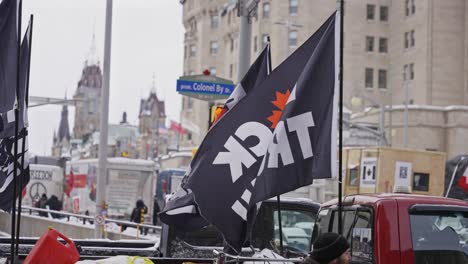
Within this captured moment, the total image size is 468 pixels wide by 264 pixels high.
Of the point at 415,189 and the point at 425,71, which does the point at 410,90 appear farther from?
the point at 415,189

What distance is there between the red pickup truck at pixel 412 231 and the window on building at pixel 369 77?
75036 millimetres

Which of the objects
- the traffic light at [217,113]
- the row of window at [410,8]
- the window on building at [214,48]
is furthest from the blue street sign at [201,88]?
the window on building at [214,48]

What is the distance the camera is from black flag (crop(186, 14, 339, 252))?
5.89 m

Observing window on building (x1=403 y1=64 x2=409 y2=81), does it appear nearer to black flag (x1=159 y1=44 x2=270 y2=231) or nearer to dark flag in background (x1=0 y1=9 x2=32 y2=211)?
dark flag in background (x1=0 y1=9 x2=32 y2=211)

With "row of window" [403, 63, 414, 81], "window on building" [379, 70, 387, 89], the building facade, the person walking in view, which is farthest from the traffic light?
"window on building" [379, 70, 387, 89]

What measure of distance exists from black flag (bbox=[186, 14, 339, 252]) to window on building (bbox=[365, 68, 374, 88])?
74.9m

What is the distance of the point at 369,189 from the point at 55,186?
2265cm

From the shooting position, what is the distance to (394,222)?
5816 mm

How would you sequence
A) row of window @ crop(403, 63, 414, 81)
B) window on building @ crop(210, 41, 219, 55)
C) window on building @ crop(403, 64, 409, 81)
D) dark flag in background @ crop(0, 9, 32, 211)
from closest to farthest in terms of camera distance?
1. dark flag in background @ crop(0, 9, 32, 211)
2. row of window @ crop(403, 63, 414, 81)
3. window on building @ crop(403, 64, 409, 81)
4. window on building @ crop(210, 41, 219, 55)

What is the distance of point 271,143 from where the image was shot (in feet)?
19.5

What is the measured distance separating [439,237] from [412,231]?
8.5 inches

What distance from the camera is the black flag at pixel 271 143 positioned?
5887mm

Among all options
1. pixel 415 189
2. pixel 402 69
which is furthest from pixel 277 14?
pixel 415 189

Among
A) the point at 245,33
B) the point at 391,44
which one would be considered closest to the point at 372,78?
the point at 391,44
